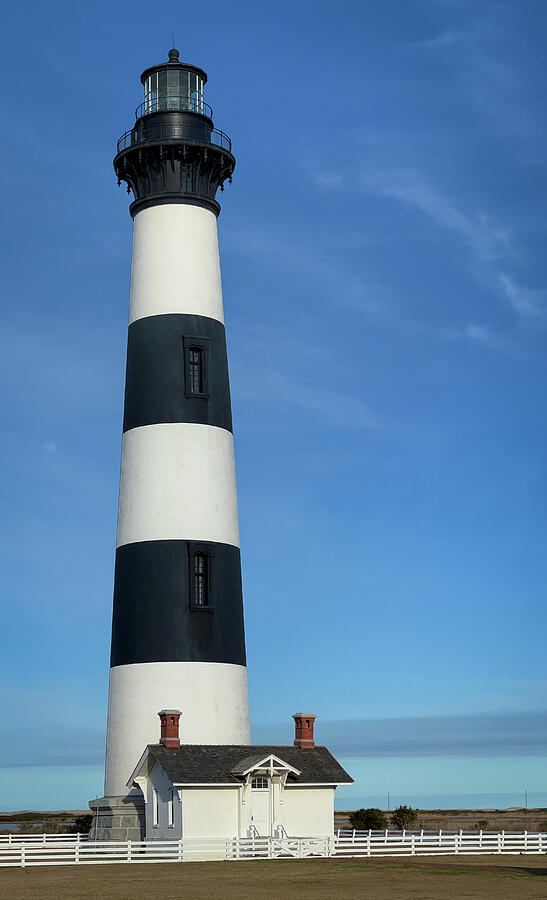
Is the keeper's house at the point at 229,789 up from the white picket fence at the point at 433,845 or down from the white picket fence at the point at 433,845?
up

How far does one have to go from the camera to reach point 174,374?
37.7 meters

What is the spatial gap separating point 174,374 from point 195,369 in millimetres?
812

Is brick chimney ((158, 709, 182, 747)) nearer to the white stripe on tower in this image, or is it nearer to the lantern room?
the white stripe on tower

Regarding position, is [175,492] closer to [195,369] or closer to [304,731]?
[195,369]

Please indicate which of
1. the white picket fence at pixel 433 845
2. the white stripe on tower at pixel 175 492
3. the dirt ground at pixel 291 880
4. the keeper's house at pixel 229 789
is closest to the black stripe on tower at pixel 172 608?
the white stripe on tower at pixel 175 492

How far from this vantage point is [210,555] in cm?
3662

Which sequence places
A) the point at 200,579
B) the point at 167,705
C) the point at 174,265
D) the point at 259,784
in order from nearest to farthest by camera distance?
1. the point at 259,784
2. the point at 167,705
3. the point at 200,579
4. the point at 174,265

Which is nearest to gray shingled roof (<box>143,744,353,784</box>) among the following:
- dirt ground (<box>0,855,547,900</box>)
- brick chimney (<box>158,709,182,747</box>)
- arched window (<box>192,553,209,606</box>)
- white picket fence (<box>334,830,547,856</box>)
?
brick chimney (<box>158,709,182,747</box>)

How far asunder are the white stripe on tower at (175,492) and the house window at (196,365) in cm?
4

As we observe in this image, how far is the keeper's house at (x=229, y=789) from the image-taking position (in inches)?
1341

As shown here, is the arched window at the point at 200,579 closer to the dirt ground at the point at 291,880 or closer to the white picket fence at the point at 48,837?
the dirt ground at the point at 291,880

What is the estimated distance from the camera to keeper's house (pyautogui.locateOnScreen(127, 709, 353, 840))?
3406 cm

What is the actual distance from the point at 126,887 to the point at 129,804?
957cm

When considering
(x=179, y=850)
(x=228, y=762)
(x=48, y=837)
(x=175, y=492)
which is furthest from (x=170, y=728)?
(x=48, y=837)
